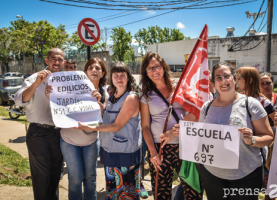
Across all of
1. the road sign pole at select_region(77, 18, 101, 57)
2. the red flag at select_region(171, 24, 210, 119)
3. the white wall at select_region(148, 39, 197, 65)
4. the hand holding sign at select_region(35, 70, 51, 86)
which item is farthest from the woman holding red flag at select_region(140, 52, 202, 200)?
the white wall at select_region(148, 39, 197, 65)

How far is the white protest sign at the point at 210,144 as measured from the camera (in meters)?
1.79

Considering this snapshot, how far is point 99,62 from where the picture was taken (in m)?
3.21

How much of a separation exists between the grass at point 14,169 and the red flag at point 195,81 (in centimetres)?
323

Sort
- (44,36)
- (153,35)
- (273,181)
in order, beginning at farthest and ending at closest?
(153,35) < (44,36) < (273,181)

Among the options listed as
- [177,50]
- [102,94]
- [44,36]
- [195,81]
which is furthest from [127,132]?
[177,50]

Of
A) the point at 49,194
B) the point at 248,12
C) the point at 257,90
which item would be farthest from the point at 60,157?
the point at 248,12

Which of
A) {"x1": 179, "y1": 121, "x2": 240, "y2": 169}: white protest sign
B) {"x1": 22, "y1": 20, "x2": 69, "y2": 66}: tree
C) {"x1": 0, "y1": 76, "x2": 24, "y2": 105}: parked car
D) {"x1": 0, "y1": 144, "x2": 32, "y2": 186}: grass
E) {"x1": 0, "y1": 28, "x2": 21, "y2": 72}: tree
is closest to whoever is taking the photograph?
{"x1": 179, "y1": 121, "x2": 240, "y2": 169}: white protest sign

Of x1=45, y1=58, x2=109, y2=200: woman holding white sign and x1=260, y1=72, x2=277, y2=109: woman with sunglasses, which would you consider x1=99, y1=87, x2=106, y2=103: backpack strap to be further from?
x1=260, y1=72, x2=277, y2=109: woman with sunglasses

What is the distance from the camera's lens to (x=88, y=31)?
5.14 meters

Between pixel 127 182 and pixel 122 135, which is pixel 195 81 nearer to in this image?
pixel 122 135

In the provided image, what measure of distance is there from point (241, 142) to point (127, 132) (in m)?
1.25

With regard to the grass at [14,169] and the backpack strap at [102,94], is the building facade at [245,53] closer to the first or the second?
the backpack strap at [102,94]

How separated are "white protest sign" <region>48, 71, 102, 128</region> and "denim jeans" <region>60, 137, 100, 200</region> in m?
0.36

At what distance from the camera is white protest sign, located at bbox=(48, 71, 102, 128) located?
8.02ft
